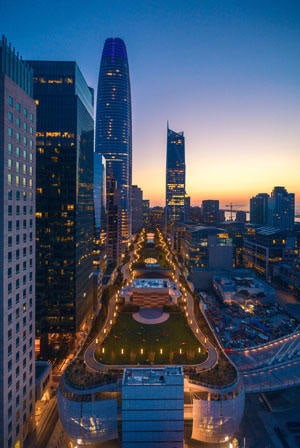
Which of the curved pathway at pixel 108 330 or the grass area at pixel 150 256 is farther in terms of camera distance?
the grass area at pixel 150 256

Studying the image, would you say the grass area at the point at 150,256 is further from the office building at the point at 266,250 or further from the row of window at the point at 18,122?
the row of window at the point at 18,122

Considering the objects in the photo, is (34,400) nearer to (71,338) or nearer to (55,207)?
(71,338)

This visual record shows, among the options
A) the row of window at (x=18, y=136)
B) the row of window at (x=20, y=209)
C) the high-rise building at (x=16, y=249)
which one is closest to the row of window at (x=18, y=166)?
the high-rise building at (x=16, y=249)

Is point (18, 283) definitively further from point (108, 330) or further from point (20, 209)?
point (108, 330)

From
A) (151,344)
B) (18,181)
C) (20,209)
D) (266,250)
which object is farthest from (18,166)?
(266,250)

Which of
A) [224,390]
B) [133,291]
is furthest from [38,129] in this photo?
[224,390]

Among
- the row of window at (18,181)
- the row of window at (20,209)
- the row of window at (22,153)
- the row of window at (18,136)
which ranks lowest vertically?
the row of window at (20,209)
